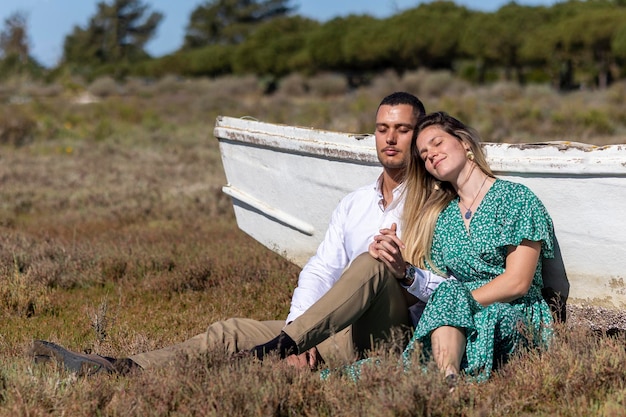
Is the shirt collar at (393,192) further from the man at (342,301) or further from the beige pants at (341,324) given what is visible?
the beige pants at (341,324)

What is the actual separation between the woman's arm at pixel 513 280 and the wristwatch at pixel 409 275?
0.94ft

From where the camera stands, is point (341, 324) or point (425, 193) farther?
point (425, 193)

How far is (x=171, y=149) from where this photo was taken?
606 inches

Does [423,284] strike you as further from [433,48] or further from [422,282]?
[433,48]

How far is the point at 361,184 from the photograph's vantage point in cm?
500

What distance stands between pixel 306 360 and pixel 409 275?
58 centimetres

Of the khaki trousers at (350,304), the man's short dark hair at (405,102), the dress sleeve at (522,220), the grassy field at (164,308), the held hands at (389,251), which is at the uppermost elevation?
the man's short dark hair at (405,102)

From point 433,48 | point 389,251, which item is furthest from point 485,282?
point 433,48

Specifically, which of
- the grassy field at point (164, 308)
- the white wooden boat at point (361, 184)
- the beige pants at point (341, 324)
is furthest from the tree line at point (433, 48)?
the beige pants at point (341, 324)

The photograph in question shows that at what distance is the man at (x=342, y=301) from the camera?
11.3 ft

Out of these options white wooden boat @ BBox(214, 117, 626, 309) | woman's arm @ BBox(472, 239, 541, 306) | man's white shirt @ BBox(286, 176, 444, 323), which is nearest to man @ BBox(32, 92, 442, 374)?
man's white shirt @ BBox(286, 176, 444, 323)

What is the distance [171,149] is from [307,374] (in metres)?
12.6

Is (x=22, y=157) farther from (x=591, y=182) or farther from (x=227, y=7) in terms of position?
(x=227, y=7)

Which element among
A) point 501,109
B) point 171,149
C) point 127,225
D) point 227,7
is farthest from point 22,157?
point 227,7
